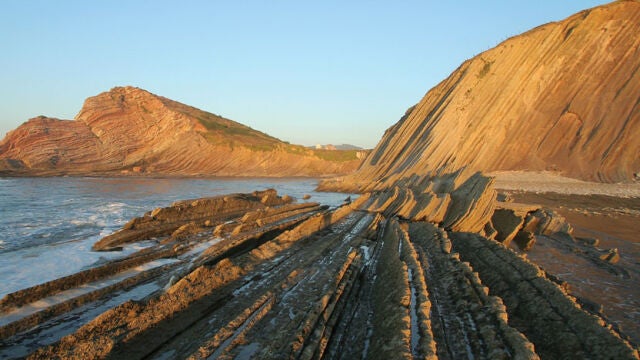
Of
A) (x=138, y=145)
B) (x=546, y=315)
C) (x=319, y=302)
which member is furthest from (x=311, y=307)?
(x=138, y=145)

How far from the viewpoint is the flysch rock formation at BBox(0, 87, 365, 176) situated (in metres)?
38.4

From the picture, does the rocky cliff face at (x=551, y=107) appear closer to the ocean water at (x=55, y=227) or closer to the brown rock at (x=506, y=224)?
the brown rock at (x=506, y=224)

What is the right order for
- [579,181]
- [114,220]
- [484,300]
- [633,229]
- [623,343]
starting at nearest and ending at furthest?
[623,343] < [484,300] < [633,229] < [114,220] < [579,181]

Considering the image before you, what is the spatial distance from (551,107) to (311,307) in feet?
95.5

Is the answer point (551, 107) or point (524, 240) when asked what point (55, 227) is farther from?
point (551, 107)

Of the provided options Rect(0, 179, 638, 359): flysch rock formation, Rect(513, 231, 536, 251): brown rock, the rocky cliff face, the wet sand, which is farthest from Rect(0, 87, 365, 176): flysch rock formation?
Rect(513, 231, 536, 251): brown rock

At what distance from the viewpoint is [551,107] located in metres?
27.5

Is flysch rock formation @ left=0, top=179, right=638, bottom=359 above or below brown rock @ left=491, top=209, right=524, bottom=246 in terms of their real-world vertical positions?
below

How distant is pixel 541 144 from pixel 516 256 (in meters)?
24.5

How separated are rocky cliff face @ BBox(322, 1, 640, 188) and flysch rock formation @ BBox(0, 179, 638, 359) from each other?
56.3 feet

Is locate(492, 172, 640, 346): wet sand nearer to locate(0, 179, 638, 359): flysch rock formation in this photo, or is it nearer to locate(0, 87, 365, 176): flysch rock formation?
locate(0, 179, 638, 359): flysch rock formation

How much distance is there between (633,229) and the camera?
1315 centimetres

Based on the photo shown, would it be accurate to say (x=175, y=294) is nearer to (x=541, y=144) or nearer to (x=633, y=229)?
(x=633, y=229)

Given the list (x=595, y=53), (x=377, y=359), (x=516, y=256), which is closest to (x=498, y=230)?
(x=516, y=256)
